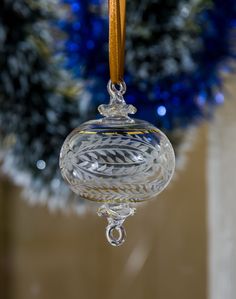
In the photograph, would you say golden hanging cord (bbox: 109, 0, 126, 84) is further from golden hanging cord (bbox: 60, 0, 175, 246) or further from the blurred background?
the blurred background

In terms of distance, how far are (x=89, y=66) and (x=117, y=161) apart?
0.24 m

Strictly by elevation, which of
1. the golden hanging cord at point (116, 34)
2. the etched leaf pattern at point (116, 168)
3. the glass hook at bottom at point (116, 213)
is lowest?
the glass hook at bottom at point (116, 213)

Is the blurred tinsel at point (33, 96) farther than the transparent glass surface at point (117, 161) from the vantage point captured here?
Yes

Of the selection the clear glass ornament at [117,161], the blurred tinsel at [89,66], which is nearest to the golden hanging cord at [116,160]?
the clear glass ornament at [117,161]

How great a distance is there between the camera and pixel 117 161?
12.3 inches

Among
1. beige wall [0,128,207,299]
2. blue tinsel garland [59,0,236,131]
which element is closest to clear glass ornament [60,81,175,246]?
blue tinsel garland [59,0,236,131]

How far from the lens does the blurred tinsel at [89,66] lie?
20.6 inches

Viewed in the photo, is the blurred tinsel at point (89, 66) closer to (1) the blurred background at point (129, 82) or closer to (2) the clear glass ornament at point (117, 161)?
(1) the blurred background at point (129, 82)

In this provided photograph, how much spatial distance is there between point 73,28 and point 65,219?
0.54 metres

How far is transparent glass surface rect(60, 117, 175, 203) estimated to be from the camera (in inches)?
12.4

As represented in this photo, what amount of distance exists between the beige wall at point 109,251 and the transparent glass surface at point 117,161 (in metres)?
0.52

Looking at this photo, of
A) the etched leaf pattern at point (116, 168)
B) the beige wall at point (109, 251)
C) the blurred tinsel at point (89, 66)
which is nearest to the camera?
the etched leaf pattern at point (116, 168)

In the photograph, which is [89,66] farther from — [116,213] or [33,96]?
[116,213]

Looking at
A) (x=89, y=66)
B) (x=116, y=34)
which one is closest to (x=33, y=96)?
(x=89, y=66)
